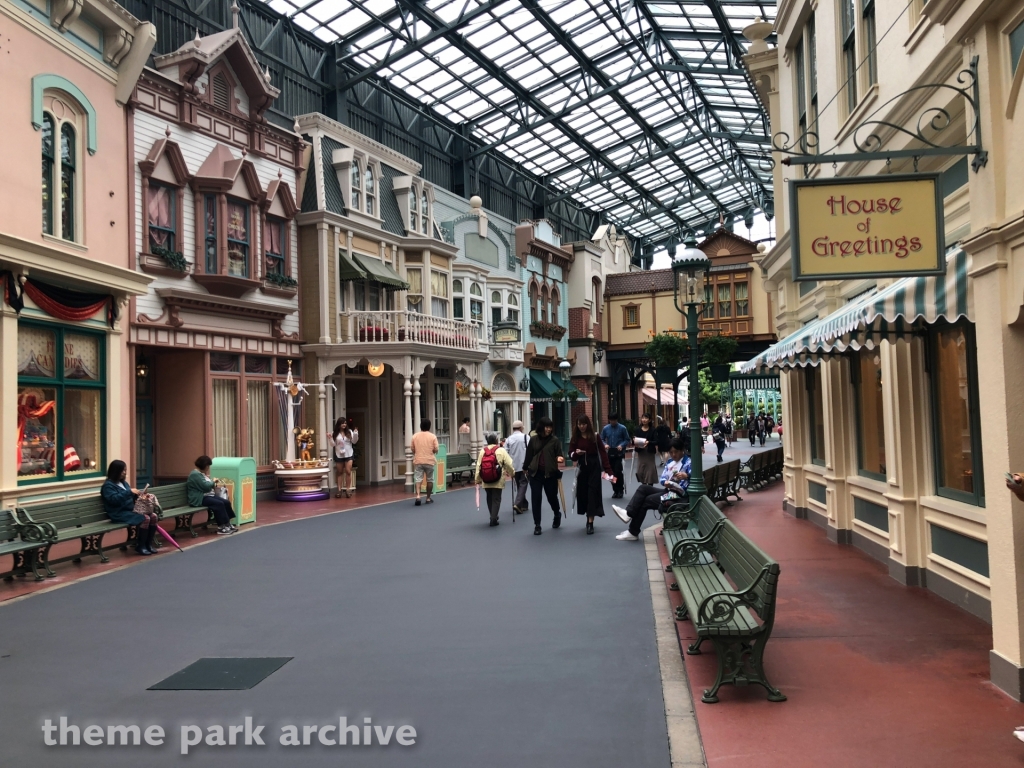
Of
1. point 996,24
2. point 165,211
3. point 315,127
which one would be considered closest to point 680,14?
point 315,127

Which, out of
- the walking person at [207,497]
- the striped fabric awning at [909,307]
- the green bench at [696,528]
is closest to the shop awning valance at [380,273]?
the walking person at [207,497]

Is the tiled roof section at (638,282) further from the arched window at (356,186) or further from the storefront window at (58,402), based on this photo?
the storefront window at (58,402)

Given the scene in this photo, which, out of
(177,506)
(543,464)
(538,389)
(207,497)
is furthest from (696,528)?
(538,389)

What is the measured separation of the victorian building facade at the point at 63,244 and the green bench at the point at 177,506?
1097 mm

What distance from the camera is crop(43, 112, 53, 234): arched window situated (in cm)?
1272

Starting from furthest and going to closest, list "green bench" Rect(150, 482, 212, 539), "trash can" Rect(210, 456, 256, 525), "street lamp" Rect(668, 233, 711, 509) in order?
1. "trash can" Rect(210, 456, 256, 525)
2. "green bench" Rect(150, 482, 212, 539)
3. "street lamp" Rect(668, 233, 711, 509)

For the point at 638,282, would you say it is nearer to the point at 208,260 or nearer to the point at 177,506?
the point at 208,260

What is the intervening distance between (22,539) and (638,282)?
3439 cm

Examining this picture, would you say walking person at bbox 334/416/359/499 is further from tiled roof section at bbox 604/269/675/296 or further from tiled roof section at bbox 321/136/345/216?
tiled roof section at bbox 604/269/675/296

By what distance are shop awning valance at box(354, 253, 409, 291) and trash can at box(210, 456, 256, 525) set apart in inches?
320

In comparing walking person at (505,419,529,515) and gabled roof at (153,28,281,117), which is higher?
gabled roof at (153,28,281,117)

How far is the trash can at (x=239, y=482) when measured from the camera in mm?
14594

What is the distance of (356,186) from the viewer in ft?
74.2

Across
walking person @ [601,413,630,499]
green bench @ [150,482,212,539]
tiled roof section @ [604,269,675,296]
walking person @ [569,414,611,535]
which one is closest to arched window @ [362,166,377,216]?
walking person @ [601,413,630,499]
